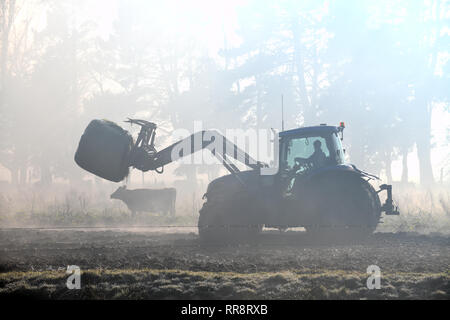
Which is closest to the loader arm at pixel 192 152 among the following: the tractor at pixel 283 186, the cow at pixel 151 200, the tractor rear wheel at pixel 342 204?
the tractor at pixel 283 186

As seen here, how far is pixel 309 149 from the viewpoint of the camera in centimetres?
1279

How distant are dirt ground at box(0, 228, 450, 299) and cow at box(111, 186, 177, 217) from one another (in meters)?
10.2

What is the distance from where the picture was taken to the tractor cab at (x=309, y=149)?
12465mm

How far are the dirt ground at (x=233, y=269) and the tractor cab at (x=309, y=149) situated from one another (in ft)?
6.22

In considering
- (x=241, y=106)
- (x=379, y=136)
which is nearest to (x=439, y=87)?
(x=379, y=136)

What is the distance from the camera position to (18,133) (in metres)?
38.7

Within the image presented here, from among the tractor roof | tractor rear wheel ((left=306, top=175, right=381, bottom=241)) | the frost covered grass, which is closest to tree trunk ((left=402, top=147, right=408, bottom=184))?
the tractor roof

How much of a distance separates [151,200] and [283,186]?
1246 cm

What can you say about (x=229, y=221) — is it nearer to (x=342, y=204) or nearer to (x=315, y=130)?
(x=342, y=204)

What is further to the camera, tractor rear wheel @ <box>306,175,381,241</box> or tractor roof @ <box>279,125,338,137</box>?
tractor roof @ <box>279,125,338,137</box>

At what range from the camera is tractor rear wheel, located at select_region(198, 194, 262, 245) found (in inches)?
507

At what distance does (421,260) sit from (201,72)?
31.0 m

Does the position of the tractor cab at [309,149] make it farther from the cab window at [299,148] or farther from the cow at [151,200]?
the cow at [151,200]

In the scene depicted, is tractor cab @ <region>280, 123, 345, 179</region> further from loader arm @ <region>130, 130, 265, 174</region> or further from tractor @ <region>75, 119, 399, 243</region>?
loader arm @ <region>130, 130, 265, 174</region>
